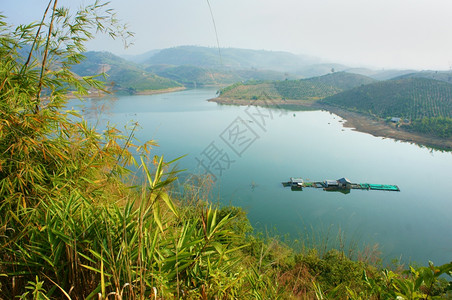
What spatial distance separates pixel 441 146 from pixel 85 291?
1912cm

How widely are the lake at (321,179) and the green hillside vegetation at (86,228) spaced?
19.0 inches

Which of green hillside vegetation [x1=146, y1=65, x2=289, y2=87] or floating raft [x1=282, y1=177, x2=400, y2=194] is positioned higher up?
green hillside vegetation [x1=146, y1=65, x2=289, y2=87]

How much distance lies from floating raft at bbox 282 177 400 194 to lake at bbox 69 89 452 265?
0.84 feet

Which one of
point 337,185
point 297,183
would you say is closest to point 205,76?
point 297,183

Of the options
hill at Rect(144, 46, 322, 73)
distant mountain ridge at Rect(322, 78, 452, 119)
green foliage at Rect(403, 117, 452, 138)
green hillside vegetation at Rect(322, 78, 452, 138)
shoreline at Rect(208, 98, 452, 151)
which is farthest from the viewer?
hill at Rect(144, 46, 322, 73)

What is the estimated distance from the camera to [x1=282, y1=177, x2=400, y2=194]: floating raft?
938cm

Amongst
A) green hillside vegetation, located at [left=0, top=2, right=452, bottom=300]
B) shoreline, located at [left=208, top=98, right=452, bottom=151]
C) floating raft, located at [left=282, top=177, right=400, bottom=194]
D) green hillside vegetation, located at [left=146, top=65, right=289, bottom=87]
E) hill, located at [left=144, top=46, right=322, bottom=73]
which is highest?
hill, located at [left=144, top=46, right=322, bottom=73]

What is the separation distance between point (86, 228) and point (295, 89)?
115ft

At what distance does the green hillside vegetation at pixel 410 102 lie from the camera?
54.8 feet

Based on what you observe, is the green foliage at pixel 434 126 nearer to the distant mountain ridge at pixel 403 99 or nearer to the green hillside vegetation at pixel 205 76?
the distant mountain ridge at pixel 403 99

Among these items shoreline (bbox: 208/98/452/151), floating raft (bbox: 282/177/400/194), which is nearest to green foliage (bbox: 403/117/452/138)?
shoreline (bbox: 208/98/452/151)

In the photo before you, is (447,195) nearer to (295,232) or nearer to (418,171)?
(418,171)

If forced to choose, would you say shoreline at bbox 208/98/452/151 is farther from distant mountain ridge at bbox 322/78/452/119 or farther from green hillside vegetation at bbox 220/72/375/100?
green hillside vegetation at bbox 220/72/375/100

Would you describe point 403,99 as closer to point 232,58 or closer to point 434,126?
point 434,126
